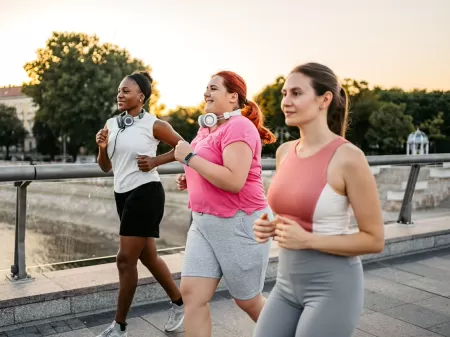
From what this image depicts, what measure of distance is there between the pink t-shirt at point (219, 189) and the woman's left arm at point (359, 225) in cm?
92

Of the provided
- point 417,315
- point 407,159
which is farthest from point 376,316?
point 407,159

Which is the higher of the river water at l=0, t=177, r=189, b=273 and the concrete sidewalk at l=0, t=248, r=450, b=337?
the river water at l=0, t=177, r=189, b=273

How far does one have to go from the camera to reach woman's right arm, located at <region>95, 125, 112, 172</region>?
377cm

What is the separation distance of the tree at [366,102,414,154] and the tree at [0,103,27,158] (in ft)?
142

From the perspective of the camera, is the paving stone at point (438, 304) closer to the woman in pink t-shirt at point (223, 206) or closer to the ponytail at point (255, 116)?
the woman in pink t-shirt at point (223, 206)

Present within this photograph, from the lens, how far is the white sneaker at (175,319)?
4109 mm

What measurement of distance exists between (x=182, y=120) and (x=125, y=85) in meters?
82.0

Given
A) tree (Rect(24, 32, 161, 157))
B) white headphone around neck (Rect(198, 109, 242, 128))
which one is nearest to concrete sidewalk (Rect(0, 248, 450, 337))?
white headphone around neck (Rect(198, 109, 242, 128))

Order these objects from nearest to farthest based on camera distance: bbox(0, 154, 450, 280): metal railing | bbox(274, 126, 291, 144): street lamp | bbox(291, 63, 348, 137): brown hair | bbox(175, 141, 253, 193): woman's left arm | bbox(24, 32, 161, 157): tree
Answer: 1. bbox(291, 63, 348, 137): brown hair
2. bbox(175, 141, 253, 193): woman's left arm
3. bbox(0, 154, 450, 280): metal railing
4. bbox(24, 32, 161, 157): tree
5. bbox(274, 126, 291, 144): street lamp

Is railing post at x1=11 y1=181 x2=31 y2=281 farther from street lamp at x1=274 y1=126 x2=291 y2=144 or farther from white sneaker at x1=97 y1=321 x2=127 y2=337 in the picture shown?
street lamp at x1=274 y1=126 x2=291 y2=144

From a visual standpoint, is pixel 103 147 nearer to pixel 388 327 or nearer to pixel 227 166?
pixel 227 166

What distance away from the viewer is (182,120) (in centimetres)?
8538

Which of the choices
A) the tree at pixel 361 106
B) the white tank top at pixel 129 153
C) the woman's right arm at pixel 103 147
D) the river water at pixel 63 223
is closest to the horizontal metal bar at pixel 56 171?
the river water at pixel 63 223

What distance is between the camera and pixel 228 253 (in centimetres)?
301
